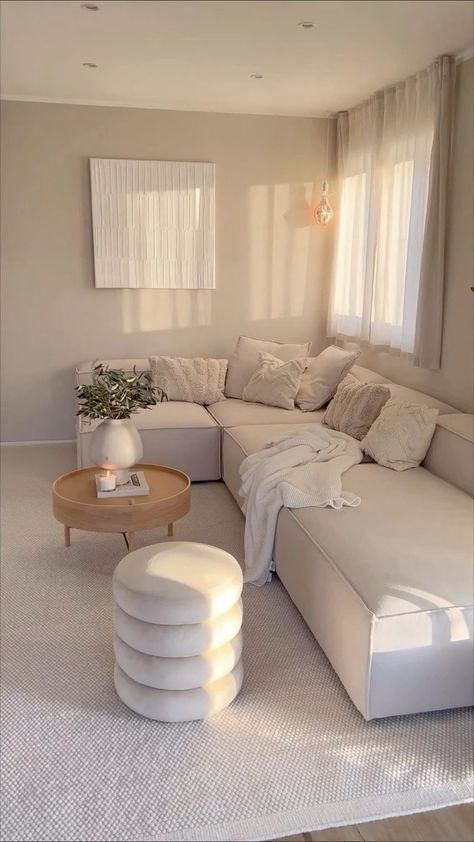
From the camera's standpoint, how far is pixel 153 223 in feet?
15.7

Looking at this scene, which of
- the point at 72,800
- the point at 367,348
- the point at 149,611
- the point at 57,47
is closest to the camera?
the point at 72,800

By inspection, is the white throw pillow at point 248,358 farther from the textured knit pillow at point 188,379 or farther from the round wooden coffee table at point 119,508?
the round wooden coffee table at point 119,508

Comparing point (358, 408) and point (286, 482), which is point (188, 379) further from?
point (286, 482)

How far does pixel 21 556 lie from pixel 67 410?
1926mm

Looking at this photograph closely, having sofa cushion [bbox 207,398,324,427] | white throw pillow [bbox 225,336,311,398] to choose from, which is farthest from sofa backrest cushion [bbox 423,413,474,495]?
white throw pillow [bbox 225,336,311,398]

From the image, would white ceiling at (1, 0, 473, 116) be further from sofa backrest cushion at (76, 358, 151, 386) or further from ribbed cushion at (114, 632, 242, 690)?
ribbed cushion at (114, 632, 242, 690)

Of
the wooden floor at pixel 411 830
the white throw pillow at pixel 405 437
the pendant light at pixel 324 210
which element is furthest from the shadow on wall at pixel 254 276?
the wooden floor at pixel 411 830

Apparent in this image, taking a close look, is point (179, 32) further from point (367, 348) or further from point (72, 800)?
point (72, 800)

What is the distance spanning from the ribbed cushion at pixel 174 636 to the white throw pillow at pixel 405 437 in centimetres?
132

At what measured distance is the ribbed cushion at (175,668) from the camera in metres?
1.99

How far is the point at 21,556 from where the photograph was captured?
10.3 feet

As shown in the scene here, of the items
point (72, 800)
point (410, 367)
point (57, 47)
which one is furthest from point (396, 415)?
point (57, 47)

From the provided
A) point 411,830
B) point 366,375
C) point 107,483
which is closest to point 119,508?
point 107,483

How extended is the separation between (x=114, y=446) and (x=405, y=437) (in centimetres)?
126
